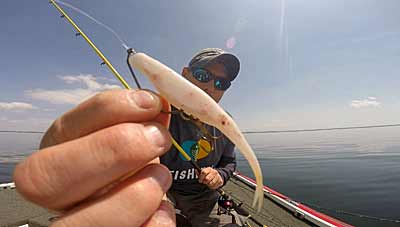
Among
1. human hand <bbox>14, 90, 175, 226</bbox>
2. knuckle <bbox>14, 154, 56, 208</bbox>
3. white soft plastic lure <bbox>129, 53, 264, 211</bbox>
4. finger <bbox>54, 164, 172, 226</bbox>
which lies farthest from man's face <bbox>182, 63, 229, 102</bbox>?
knuckle <bbox>14, 154, 56, 208</bbox>

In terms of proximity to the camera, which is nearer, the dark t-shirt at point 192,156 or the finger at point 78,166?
the finger at point 78,166

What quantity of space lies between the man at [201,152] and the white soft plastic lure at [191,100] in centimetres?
148

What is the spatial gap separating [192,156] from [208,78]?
4.20 feet

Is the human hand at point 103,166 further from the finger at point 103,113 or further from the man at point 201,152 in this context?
the man at point 201,152

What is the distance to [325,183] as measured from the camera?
14648 mm

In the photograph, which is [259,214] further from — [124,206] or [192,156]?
[124,206]

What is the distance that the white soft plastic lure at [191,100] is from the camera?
140cm

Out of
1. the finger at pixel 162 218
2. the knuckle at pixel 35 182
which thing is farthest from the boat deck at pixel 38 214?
the finger at pixel 162 218

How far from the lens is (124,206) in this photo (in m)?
1.10

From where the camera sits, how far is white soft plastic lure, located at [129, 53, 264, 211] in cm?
140

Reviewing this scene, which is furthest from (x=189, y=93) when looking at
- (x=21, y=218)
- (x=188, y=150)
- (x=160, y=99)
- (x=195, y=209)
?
→ (x=21, y=218)

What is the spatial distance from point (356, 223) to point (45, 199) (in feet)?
32.7

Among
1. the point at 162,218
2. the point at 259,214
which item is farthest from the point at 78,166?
the point at 259,214

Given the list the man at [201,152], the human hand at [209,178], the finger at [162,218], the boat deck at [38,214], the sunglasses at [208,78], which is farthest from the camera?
the boat deck at [38,214]
